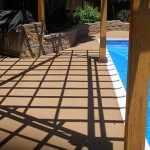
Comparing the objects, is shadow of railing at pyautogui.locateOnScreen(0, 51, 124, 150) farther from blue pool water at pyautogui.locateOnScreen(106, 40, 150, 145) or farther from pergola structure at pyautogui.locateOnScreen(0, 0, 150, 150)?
pergola structure at pyautogui.locateOnScreen(0, 0, 150, 150)

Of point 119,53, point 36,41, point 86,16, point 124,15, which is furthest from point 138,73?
point 124,15

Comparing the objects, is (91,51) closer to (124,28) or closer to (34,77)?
(34,77)

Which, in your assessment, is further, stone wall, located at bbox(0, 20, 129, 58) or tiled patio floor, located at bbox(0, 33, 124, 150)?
stone wall, located at bbox(0, 20, 129, 58)

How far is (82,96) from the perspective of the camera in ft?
21.2

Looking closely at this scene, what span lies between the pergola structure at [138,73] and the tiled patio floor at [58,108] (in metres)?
1.21

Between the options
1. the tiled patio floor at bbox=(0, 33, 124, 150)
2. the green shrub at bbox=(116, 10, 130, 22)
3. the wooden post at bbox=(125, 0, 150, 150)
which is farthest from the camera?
the green shrub at bbox=(116, 10, 130, 22)

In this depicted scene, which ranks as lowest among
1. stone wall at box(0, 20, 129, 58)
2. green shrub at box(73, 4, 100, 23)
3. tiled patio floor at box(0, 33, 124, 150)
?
tiled patio floor at box(0, 33, 124, 150)

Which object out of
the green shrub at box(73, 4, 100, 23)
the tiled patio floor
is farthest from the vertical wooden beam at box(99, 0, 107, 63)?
the green shrub at box(73, 4, 100, 23)

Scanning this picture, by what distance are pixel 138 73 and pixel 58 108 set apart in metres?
3.00

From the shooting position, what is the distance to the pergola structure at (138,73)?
288 centimetres

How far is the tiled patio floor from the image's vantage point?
14.9 ft

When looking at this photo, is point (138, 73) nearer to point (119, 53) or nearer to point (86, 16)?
point (119, 53)

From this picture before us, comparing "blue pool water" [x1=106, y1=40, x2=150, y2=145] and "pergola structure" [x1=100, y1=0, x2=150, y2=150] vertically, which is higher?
"pergola structure" [x1=100, y1=0, x2=150, y2=150]

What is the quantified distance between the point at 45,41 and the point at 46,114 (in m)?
5.74
